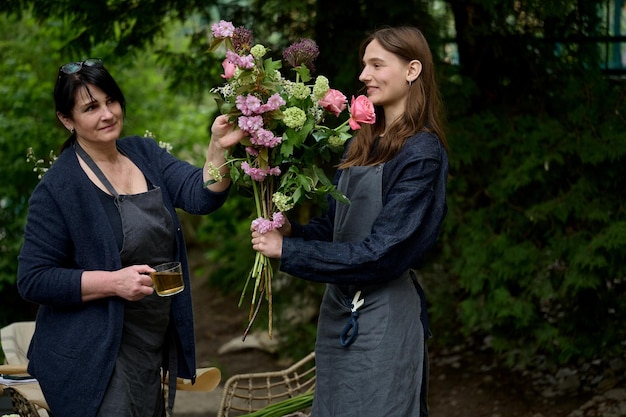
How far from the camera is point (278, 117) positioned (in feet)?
8.16

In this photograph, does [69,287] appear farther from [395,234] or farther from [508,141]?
[508,141]

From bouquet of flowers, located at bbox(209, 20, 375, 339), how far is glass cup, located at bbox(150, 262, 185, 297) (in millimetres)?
272

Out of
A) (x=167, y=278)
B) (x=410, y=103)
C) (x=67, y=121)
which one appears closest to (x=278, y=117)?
(x=410, y=103)

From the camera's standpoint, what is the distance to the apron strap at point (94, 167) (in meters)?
2.70

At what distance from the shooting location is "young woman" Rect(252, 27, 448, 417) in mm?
2539

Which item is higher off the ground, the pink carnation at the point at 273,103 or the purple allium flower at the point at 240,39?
the purple allium flower at the point at 240,39

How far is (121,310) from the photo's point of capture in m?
2.66

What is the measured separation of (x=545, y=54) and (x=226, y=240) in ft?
11.6

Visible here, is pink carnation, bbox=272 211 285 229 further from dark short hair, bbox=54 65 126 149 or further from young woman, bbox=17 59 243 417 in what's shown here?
dark short hair, bbox=54 65 126 149

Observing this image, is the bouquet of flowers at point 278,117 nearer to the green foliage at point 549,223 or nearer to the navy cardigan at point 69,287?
the navy cardigan at point 69,287

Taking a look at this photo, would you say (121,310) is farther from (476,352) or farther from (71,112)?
(476,352)

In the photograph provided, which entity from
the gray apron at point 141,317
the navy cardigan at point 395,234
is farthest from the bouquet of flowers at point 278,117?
the gray apron at point 141,317

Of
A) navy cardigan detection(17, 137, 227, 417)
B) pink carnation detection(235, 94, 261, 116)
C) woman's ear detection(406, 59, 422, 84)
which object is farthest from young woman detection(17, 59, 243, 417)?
woman's ear detection(406, 59, 422, 84)

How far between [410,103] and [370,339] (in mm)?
732
